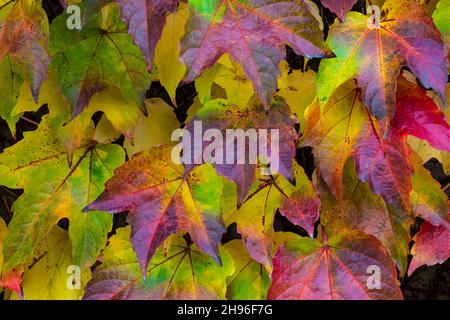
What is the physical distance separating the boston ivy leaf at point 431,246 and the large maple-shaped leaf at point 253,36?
1.50 feet

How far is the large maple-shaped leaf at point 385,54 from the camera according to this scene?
83 cm

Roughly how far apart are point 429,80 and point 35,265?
76cm

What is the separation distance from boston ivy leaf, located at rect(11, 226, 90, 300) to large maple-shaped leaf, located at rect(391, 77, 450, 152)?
627 millimetres

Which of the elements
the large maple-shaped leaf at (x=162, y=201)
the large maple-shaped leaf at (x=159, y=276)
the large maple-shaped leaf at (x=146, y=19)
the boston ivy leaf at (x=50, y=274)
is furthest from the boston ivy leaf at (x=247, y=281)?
the large maple-shaped leaf at (x=146, y=19)

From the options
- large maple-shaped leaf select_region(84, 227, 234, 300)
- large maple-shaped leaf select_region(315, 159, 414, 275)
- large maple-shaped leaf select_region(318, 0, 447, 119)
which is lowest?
large maple-shaped leaf select_region(84, 227, 234, 300)

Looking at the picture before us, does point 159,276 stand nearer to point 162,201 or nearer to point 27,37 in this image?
point 162,201

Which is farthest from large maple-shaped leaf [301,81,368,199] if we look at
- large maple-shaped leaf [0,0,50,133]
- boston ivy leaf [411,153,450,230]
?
large maple-shaped leaf [0,0,50,133]

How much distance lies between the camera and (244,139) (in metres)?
0.84

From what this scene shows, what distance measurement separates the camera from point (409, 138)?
3.43 ft

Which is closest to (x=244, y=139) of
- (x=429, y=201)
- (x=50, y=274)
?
(x=429, y=201)

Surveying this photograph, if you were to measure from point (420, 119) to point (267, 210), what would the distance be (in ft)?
0.92

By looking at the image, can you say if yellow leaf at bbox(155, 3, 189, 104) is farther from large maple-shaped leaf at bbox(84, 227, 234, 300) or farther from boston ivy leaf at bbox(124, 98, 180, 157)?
large maple-shaped leaf at bbox(84, 227, 234, 300)

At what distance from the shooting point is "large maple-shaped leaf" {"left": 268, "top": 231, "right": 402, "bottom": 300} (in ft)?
2.93

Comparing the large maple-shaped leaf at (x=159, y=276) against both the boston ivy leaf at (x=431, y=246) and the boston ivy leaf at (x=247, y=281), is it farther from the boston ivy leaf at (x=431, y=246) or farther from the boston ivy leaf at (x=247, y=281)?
the boston ivy leaf at (x=431, y=246)
